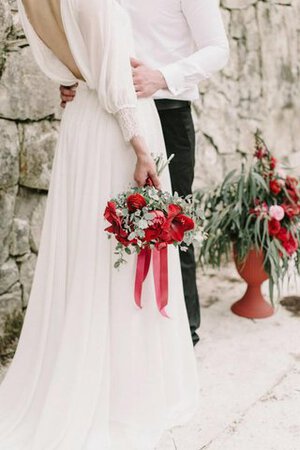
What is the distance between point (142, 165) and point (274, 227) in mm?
1279

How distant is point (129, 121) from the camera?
6.58 ft

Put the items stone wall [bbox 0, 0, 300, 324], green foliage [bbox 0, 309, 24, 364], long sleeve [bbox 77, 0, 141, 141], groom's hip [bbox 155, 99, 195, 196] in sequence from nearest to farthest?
long sleeve [bbox 77, 0, 141, 141] → groom's hip [bbox 155, 99, 195, 196] → stone wall [bbox 0, 0, 300, 324] → green foliage [bbox 0, 309, 24, 364]

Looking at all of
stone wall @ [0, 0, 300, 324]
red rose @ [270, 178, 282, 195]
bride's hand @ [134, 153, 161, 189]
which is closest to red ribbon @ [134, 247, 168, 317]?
bride's hand @ [134, 153, 161, 189]

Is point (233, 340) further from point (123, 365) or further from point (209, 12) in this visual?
point (209, 12)

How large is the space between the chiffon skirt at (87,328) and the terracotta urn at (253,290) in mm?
1053

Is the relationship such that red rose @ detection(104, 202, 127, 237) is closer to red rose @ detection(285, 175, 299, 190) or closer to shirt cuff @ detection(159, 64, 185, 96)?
shirt cuff @ detection(159, 64, 185, 96)

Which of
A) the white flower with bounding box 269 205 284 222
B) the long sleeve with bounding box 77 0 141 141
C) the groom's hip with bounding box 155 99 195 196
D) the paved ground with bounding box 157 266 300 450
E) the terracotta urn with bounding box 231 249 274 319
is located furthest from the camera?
the terracotta urn with bounding box 231 249 274 319

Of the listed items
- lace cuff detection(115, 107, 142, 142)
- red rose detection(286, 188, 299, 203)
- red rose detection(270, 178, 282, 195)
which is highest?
lace cuff detection(115, 107, 142, 142)

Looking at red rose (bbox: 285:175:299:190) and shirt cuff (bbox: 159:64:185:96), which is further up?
shirt cuff (bbox: 159:64:185:96)

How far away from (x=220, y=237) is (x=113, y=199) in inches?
53.0

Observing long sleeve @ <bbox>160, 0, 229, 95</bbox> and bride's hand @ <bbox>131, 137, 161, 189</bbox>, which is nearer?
bride's hand @ <bbox>131, 137, 161, 189</bbox>

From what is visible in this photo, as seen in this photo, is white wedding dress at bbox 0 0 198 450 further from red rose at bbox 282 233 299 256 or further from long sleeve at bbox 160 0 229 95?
red rose at bbox 282 233 299 256

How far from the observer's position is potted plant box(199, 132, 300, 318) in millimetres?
3123

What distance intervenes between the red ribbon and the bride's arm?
0.25 meters
